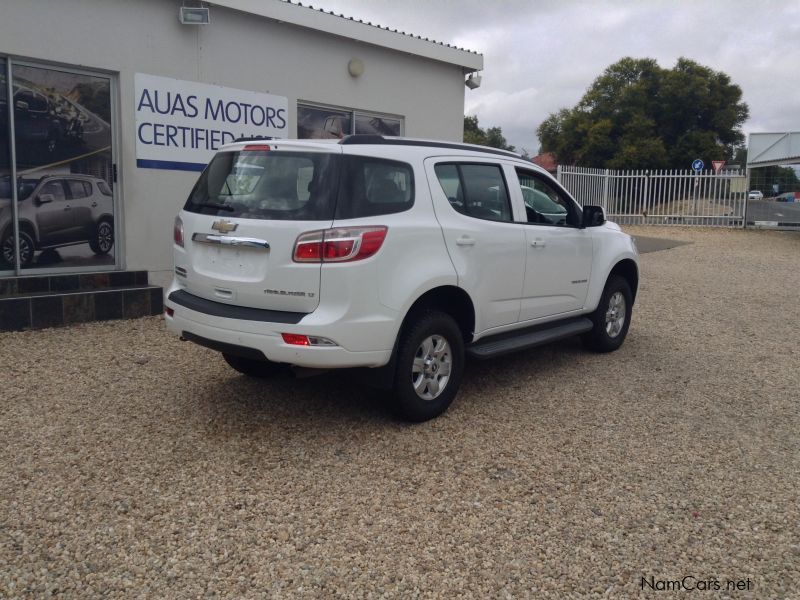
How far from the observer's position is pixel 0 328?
6.89 m

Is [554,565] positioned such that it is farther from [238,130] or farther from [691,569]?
[238,130]

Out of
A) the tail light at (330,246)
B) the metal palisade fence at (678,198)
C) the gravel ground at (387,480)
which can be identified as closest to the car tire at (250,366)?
the gravel ground at (387,480)

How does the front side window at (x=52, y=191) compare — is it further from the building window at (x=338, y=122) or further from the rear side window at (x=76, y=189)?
the building window at (x=338, y=122)

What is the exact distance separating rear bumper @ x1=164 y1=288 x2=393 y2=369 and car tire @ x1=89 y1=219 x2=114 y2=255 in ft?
14.3

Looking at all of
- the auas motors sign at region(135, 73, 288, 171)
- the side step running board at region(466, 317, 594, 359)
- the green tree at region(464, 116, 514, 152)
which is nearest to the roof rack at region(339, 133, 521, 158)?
the side step running board at region(466, 317, 594, 359)

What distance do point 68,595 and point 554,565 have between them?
2.07 m

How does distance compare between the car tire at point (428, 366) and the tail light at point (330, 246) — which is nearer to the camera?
the tail light at point (330, 246)

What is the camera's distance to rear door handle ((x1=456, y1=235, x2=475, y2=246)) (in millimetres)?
4934

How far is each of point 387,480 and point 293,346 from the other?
933 mm

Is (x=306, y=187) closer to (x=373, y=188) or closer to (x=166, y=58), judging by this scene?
(x=373, y=188)

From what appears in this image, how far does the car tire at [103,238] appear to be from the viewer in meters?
8.12

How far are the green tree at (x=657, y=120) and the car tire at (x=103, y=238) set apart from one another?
33266mm

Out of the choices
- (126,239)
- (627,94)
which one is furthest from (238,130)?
(627,94)

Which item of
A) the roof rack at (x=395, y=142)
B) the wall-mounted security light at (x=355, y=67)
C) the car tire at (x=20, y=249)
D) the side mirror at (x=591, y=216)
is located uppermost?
the wall-mounted security light at (x=355, y=67)
